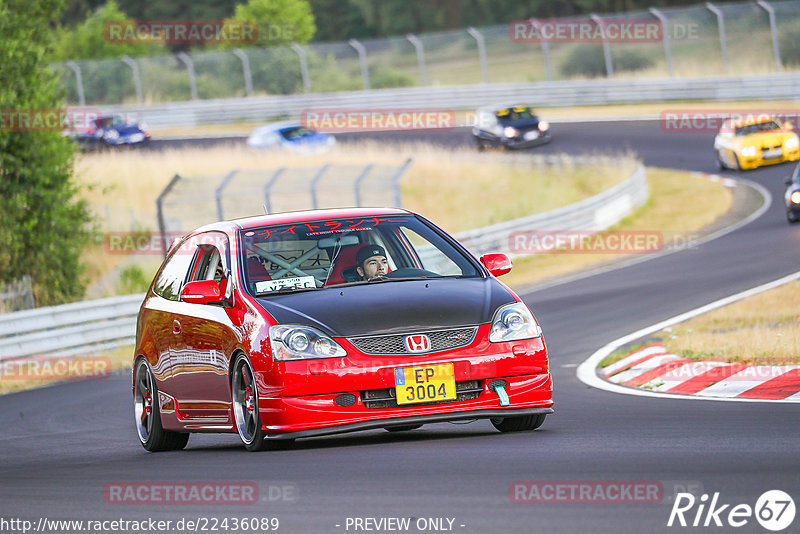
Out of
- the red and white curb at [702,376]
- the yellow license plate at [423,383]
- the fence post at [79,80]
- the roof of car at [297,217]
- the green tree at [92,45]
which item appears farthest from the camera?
the green tree at [92,45]

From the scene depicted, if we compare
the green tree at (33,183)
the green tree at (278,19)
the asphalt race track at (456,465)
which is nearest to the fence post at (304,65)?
the green tree at (278,19)

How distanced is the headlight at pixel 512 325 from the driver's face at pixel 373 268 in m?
1.04

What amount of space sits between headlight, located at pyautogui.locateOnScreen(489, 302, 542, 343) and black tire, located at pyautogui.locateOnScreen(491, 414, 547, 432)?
54cm

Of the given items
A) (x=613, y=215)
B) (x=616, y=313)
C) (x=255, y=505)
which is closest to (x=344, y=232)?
(x=255, y=505)

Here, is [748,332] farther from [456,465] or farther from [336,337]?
[456,465]

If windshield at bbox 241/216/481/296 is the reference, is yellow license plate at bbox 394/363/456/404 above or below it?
below

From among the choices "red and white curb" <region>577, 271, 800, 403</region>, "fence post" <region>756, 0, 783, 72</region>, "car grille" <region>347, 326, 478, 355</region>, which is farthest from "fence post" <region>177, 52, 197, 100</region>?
"car grille" <region>347, 326, 478, 355</region>

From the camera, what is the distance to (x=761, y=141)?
32688 mm

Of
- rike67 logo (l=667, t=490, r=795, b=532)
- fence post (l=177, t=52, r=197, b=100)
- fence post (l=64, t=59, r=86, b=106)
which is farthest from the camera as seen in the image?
fence post (l=64, t=59, r=86, b=106)

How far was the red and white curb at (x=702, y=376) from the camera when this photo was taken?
33.2ft

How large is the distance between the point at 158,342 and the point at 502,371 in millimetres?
2803

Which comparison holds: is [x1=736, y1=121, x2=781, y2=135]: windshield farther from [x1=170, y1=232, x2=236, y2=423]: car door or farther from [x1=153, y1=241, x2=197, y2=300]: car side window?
[x1=170, y1=232, x2=236, y2=423]: car door

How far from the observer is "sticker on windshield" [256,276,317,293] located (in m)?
8.58

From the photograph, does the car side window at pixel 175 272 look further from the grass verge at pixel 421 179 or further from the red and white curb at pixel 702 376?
the grass verge at pixel 421 179
